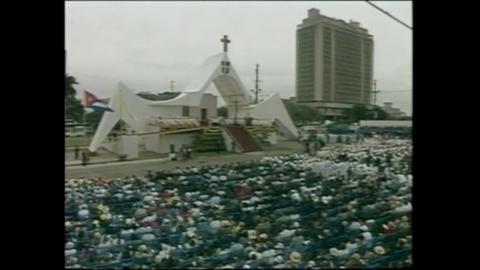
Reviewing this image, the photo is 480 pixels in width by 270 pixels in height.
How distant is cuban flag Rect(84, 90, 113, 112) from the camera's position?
197 centimetres

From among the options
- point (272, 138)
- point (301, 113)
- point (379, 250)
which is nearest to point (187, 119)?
point (272, 138)

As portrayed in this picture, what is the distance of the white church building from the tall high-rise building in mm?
230

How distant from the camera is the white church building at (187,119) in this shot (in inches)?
84.0

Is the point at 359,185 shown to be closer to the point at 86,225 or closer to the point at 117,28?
the point at 86,225

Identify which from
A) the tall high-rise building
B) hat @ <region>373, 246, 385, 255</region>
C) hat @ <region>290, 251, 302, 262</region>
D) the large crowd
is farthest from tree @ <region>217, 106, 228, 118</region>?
hat @ <region>373, 246, 385, 255</region>

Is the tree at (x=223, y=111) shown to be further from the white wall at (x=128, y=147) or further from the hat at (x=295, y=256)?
the hat at (x=295, y=256)

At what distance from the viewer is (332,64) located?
243 cm

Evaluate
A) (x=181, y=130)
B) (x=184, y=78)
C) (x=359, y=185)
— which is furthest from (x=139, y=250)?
(x=359, y=185)

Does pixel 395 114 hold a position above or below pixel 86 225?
above

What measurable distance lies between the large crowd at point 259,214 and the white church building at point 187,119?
13cm

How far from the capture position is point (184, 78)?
93.8 inches

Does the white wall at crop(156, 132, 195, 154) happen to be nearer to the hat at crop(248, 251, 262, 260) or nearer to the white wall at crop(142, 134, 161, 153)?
the white wall at crop(142, 134, 161, 153)

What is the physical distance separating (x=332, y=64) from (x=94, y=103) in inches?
48.4

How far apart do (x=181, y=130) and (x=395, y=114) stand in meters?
0.99
